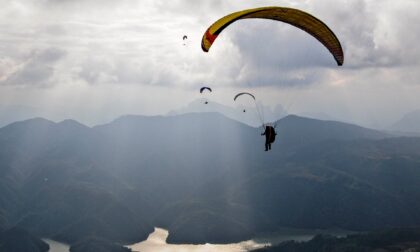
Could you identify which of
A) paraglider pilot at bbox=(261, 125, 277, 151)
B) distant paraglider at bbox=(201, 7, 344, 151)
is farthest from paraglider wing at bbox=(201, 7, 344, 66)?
paraglider pilot at bbox=(261, 125, 277, 151)

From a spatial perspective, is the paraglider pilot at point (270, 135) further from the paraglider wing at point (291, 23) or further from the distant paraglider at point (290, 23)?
the paraglider wing at point (291, 23)

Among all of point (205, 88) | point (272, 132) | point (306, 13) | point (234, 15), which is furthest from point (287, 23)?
point (205, 88)

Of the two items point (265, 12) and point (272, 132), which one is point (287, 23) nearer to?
point (265, 12)

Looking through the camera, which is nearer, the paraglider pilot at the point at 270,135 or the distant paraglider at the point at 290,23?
the distant paraglider at the point at 290,23

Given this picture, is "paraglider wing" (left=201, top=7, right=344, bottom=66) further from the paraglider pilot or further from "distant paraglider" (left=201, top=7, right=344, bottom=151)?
the paraglider pilot

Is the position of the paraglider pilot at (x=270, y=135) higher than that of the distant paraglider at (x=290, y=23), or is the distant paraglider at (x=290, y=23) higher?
the distant paraglider at (x=290, y=23)

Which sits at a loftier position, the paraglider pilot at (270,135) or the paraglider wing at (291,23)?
the paraglider wing at (291,23)

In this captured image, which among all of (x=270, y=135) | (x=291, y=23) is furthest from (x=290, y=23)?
(x=270, y=135)

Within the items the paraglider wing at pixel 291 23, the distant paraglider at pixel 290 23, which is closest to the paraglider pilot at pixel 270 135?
the distant paraglider at pixel 290 23
